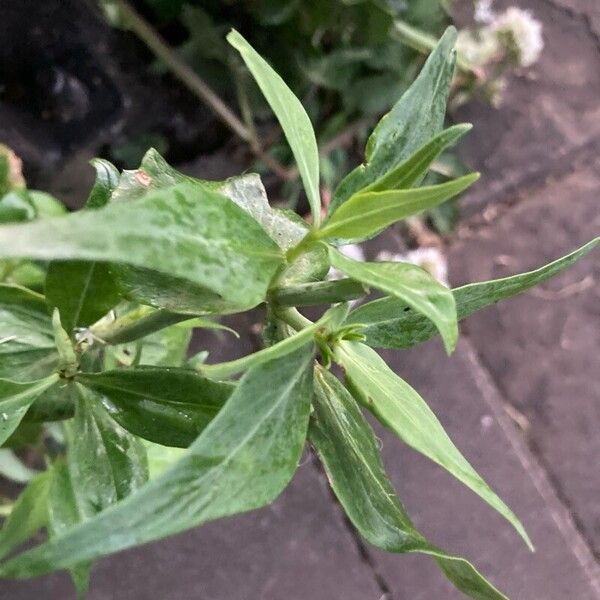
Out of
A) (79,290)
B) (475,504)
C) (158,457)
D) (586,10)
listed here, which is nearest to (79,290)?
(79,290)

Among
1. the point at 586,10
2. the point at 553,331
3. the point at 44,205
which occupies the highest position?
the point at 586,10

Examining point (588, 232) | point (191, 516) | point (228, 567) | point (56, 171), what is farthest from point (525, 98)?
point (191, 516)

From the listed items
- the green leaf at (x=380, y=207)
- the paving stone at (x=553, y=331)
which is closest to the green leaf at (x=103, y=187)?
the green leaf at (x=380, y=207)

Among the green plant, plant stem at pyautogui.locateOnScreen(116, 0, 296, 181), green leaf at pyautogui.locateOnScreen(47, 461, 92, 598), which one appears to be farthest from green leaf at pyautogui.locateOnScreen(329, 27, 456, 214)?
plant stem at pyautogui.locateOnScreen(116, 0, 296, 181)

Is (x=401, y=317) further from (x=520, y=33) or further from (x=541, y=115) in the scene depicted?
(x=541, y=115)

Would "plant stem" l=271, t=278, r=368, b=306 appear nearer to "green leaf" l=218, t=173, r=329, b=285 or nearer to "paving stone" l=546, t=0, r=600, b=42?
"green leaf" l=218, t=173, r=329, b=285

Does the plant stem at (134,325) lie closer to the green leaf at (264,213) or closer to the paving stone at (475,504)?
the green leaf at (264,213)
